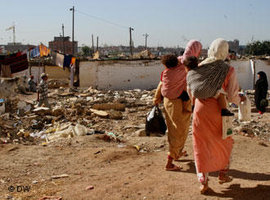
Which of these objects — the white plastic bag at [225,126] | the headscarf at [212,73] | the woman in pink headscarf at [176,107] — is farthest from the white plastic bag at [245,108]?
the woman in pink headscarf at [176,107]

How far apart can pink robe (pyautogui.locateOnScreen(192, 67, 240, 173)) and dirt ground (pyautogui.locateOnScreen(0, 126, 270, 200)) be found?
1.06 feet

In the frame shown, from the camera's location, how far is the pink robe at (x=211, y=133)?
3434mm

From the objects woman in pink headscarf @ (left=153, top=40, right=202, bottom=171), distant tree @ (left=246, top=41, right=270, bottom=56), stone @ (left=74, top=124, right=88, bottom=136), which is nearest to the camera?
woman in pink headscarf @ (left=153, top=40, right=202, bottom=171)

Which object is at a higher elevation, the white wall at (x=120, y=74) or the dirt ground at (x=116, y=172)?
the white wall at (x=120, y=74)

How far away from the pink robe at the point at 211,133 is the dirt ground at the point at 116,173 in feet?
1.06

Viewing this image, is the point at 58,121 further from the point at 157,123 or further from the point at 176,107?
the point at 176,107

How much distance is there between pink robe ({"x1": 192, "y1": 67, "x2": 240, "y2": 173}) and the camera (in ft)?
11.3

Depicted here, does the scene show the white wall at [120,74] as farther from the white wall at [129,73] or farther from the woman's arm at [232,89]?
the woman's arm at [232,89]

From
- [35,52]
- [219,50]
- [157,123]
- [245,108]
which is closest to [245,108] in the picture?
[245,108]

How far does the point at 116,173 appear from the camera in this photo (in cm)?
434

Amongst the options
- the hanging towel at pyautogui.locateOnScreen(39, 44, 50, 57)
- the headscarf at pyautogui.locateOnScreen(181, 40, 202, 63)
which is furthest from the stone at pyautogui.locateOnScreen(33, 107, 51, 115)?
the hanging towel at pyautogui.locateOnScreen(39, 44, 50, 57)

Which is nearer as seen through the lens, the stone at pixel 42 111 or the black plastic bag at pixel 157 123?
the black plastic bag at pixel 157 123

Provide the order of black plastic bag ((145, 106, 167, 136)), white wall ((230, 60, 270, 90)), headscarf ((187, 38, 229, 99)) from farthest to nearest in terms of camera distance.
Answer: white wall ((230, 60, 270, 90)) < black plastic bag ((145, 106, 167, 136)) < headscarf ((187, 38, 229, 99))

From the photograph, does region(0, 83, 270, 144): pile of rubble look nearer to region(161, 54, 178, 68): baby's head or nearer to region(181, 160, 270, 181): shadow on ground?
region(161, 54, 178, 68): baby's head
